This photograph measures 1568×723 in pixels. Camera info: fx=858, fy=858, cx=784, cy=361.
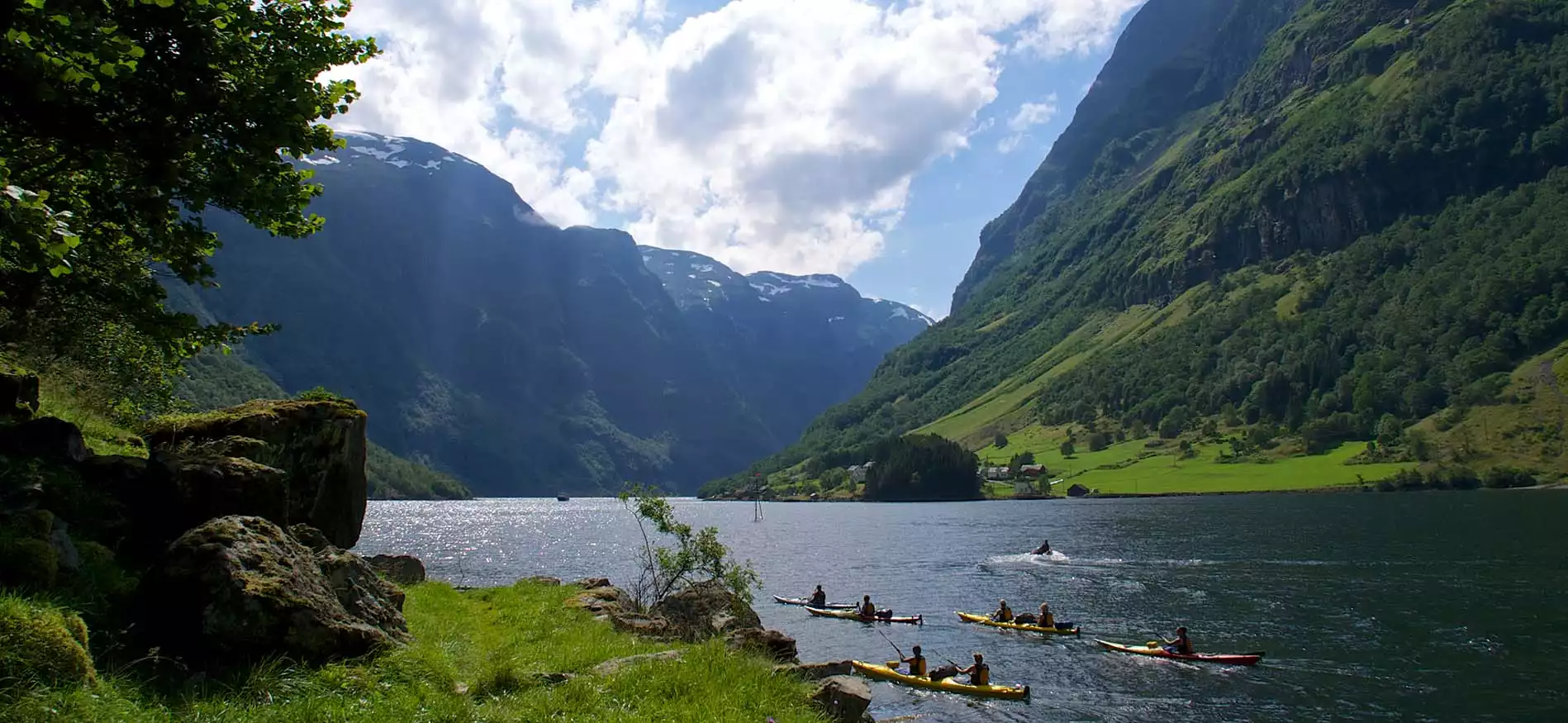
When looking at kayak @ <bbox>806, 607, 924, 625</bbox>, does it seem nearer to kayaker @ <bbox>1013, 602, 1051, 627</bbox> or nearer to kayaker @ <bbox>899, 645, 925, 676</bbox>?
kayaker @ <bbox>1013, 602, 1051, 627</bbox>

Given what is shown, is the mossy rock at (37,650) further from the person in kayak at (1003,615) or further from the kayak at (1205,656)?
the person in kayak at (1003,615)

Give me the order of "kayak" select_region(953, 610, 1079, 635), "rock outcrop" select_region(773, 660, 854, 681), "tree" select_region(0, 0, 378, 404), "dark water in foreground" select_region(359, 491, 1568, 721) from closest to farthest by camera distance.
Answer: "tree" select_region(0, 0, 378, 404), "rock outcrop" select_region(773, 660, 854, 681), "dark water in foreground" select_region(359, 491, 1568, 721), "kayak" select_region(953, 610, 1079, 635)

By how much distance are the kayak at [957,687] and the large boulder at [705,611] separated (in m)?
8.15

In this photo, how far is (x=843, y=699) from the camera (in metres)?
21.7

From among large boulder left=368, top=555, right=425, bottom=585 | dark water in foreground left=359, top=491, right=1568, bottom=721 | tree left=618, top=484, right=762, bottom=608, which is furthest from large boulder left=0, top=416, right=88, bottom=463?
dark water in foreground left=359, top=491, right=1568, bottom=721

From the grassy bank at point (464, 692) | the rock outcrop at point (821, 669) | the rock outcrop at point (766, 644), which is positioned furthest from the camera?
the rock outcrop at point (821, 669)

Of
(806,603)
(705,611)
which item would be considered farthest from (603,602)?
(806,603)

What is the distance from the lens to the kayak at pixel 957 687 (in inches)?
1537

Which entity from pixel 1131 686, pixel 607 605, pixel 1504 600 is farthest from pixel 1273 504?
pixel 607 605

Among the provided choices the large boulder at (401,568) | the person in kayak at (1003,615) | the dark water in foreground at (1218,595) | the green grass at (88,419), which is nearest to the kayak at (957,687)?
the dark water in foreground at (1218,595)

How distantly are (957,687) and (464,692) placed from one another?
30982 mm

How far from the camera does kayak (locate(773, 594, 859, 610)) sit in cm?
6306

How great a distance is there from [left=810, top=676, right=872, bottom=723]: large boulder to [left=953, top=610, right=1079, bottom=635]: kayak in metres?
34.8

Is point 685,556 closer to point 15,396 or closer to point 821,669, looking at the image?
point 821,669
